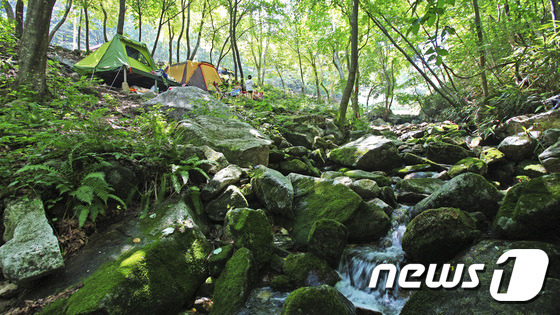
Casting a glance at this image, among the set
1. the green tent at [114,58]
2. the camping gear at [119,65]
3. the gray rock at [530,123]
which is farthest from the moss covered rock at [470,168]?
the green tent at [114,58]

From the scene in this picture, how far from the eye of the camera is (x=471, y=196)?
4.17 metres

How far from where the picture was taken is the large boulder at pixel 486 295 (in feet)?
7.14

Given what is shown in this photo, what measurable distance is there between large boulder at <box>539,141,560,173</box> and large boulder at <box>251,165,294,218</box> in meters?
5.82

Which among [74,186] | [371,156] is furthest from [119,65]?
[371,156]

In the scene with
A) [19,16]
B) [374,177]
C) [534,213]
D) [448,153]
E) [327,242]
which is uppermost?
[19,16]

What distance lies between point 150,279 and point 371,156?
6647mm

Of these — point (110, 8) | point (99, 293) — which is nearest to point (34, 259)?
point (99, 293)

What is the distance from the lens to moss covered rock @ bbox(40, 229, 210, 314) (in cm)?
233

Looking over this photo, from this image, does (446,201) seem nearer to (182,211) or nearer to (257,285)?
(257,285)

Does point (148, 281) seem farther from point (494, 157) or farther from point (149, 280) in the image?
point (494, 157)

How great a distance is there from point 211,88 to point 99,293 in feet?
53.2

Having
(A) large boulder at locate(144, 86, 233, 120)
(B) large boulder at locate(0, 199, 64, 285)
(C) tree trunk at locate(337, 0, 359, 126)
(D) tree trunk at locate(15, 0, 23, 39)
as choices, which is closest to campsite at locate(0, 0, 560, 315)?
(B) large boulder at locate(0, 199, 64, 285)

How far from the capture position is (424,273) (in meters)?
3.13

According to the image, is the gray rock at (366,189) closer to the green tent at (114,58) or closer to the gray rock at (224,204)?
the gray rock at (224,204)
